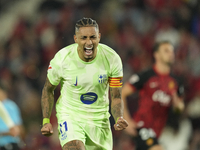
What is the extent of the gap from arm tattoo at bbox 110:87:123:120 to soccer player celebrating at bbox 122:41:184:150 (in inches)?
68.7

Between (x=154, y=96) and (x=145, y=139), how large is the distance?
26.2 inches

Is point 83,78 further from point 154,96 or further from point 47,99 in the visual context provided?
point 154,96

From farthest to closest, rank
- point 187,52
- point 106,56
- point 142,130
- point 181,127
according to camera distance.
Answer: point 187,52, point 181,127, point 142,130, point 106,56

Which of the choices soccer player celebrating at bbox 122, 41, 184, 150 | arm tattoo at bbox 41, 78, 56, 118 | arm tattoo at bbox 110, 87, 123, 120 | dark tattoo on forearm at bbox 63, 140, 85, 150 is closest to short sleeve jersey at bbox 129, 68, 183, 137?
soccer player celebrating at bbox 122, 41, 184, 150

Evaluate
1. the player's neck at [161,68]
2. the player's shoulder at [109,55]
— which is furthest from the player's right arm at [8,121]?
the player's neck at [161,68]

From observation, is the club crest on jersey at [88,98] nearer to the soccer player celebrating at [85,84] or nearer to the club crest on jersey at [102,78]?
the soccer player celebrating at [85,84]

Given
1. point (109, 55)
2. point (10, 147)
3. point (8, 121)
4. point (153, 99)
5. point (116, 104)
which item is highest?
point (109, 55)

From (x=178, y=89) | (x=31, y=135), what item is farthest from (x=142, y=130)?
(x=31, y=135)

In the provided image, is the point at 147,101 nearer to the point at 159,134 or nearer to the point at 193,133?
the point at 159,134

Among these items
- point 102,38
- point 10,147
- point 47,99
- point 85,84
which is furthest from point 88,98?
point 102,38

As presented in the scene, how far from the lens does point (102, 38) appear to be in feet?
28.0

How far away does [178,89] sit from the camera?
223 inches

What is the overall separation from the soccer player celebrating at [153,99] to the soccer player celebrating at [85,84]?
5.64 feet

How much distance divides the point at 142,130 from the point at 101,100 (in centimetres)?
191
